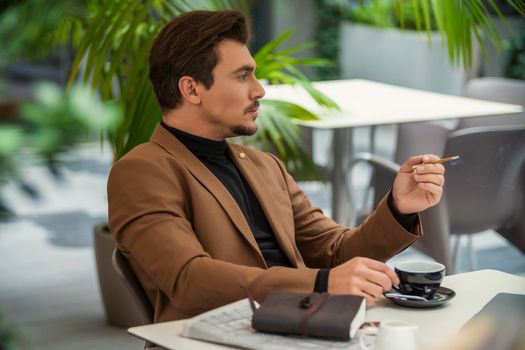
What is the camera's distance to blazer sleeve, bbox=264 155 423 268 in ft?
6.42

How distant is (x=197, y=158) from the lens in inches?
78.2

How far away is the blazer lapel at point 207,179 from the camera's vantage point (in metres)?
1.90

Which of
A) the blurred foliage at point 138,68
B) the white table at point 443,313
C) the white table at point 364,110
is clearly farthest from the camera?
the white table at point 364,110

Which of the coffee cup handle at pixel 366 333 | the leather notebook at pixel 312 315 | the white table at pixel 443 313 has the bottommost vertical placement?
the white table at pixel 443 313

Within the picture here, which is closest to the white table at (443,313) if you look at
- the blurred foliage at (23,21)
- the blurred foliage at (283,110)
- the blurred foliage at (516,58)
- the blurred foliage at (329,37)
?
the blurred foliage at (23,21)

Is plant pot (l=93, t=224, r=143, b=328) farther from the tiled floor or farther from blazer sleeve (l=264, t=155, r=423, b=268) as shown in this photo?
blazer sleeve (l=264, t=155, r=423, b=268)

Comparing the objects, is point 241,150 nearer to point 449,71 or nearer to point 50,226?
point 50,226

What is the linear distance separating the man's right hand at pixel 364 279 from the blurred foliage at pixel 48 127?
4.14 ft

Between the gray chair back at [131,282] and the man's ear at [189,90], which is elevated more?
the man's ear at [189,90]

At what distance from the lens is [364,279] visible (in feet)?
5.13

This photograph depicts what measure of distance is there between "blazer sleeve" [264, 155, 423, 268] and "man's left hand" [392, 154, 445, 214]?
0.14 feet

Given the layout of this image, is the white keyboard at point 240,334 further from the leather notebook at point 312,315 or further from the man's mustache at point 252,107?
the man's mustache at point 252,107

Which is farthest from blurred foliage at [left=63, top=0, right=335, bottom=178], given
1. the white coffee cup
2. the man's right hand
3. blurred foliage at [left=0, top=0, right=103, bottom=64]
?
blurred foliage at [left=0, top=0, right=103, bottom=64]

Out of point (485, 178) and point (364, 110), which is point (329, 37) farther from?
point (485, 178)
